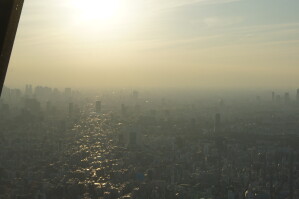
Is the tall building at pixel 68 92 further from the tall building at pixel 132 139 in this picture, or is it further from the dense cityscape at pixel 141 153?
the tall building at pixel 132 139

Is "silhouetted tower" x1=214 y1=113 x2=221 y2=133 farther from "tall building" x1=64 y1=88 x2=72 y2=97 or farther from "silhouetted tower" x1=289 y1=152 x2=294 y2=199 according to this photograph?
"tall building" x1=64 y1=88 x2=72 y2=97

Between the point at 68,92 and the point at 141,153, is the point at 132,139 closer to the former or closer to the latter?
the point at 141,153

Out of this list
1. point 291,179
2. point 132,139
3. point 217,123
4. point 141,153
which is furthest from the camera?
point 217,123

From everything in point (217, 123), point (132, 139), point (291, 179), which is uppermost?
point (217, 123)

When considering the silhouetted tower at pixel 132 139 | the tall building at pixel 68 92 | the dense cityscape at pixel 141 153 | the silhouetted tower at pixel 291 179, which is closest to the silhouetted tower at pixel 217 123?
the dense cityscape at pixel 141 153

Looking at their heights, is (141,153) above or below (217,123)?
below

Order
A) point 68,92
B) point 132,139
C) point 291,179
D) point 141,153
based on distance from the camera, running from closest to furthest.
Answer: point 291,179, point 141,153, point 132,139, point 68,92

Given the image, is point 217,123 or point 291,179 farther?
point 217,123

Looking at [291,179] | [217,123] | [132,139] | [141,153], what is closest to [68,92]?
[217,123]

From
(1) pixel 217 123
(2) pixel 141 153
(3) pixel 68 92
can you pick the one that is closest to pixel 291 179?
(2) pixel 141 153
